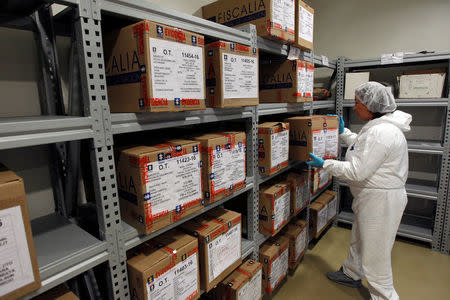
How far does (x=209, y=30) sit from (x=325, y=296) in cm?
207

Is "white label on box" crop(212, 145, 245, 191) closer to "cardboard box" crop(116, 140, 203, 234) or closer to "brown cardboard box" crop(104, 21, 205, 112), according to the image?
"cardboard box" crop(116, 140, 203, 234)

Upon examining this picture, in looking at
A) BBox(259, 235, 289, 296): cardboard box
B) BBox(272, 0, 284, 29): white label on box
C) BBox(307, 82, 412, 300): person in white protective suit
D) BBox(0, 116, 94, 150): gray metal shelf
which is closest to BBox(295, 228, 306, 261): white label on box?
BBox(259, 235, 289, 296): cardboard box

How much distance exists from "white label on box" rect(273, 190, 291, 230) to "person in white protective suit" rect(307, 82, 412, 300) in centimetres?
33

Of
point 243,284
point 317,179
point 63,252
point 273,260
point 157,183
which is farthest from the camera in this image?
point 317,179

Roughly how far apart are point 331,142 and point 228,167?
1148 mm

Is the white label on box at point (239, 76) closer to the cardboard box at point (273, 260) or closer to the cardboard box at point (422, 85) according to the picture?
the cardboard box at point (273, 260)

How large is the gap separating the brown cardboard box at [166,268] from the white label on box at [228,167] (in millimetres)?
307

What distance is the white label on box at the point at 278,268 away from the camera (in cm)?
186

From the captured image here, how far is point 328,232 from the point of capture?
2975 millimetres

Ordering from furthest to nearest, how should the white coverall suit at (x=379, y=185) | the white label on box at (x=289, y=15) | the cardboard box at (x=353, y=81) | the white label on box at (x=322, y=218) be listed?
the cardboard box at (x=353, y=81) → the white label on box at (x=322, y=218) → the white coverall suit at (x=379, y=185) → the white label on box at (x=289, y=15)

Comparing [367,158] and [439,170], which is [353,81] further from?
[367,158]

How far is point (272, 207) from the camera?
1.72m

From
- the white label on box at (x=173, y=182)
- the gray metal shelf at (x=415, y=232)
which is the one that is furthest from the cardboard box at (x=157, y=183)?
the gray metal shelf at (x=415, y=232)

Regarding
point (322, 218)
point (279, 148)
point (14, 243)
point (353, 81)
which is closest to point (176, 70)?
point (14, 243)
